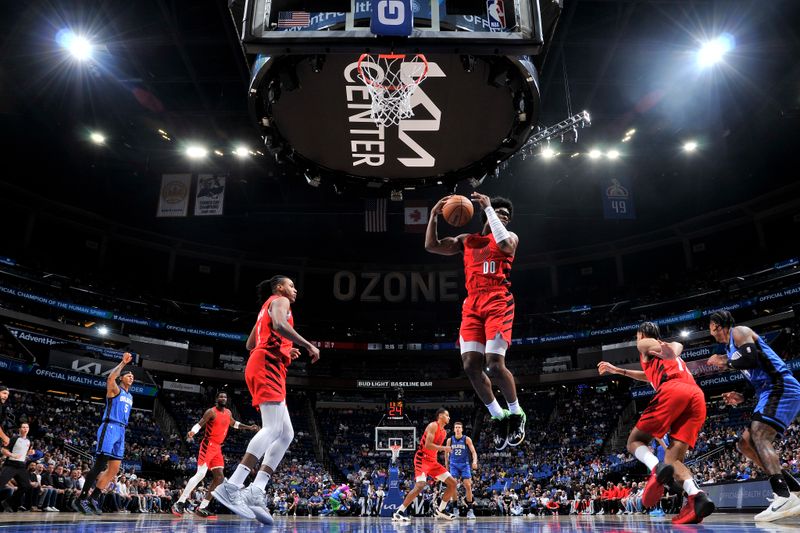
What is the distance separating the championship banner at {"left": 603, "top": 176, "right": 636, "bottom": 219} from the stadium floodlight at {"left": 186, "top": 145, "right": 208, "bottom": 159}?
16.7 metres

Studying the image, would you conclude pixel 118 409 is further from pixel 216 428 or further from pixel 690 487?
pixel 690 487

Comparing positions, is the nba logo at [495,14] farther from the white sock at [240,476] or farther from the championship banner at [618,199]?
the championship banner at [618,199]

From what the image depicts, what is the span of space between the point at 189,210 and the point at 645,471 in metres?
22.6

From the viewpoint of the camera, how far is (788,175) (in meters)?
26.8

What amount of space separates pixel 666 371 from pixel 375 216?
17441 mm

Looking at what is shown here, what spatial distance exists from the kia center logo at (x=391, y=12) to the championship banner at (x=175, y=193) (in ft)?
60.2

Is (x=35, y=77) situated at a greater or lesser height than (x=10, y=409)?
greater

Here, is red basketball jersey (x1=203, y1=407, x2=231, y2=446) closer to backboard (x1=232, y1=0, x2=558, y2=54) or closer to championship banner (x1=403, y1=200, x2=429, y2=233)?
backboard (x1=232, y1=0, x2=558, y2=54)

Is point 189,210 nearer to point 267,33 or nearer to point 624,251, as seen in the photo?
point 267,33

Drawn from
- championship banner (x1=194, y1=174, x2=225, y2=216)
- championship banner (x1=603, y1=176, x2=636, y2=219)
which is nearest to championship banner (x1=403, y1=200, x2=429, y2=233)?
championship banner (x1=194, y1=174, x2=225, y2=216)

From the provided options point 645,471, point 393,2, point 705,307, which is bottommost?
point 645,471

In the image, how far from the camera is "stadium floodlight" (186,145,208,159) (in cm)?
2189

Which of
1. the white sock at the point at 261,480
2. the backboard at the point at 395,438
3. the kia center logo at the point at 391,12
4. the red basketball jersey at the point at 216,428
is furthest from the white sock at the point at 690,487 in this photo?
the backboard at the point at 395,438

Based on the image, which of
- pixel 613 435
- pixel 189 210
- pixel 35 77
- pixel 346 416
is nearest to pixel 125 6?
pixel 35 77
